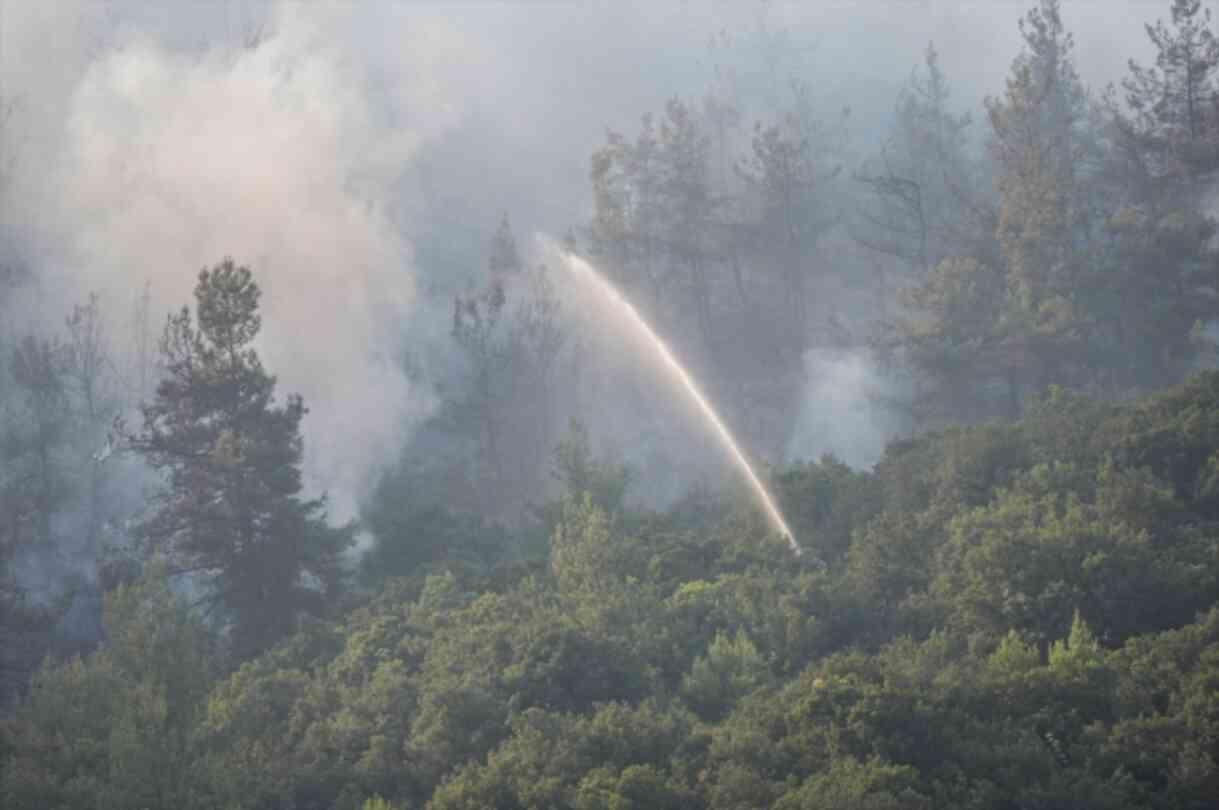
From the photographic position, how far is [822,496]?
3966 cm

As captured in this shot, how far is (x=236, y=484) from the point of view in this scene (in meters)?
39.0

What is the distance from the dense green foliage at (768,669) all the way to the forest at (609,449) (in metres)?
0.09

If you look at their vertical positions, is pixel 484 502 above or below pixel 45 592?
above

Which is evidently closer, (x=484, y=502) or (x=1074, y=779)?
(x=1074, y=779)

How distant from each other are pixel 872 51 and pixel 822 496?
209 feet

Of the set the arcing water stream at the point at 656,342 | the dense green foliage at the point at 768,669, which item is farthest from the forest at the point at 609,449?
the arcing water stream at the point at 656,342

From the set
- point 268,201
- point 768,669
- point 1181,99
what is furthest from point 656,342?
point 768,669

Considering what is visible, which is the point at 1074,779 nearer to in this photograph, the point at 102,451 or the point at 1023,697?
the point at 1023,697

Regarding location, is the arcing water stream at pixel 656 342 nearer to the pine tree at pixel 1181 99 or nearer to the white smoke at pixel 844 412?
the white smoke at pixel 844 412

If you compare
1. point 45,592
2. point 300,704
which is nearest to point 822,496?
point 300,704

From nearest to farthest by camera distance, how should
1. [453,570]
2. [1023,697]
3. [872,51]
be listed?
[1023,697]
[453,570]
[872,51]

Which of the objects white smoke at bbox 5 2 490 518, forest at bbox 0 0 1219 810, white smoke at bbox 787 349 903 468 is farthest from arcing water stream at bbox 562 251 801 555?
white smoke at bbox 5 2 490 518

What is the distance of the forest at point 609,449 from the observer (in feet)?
77.9

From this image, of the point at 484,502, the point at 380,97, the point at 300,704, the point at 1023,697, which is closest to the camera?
the point at 1023,697
